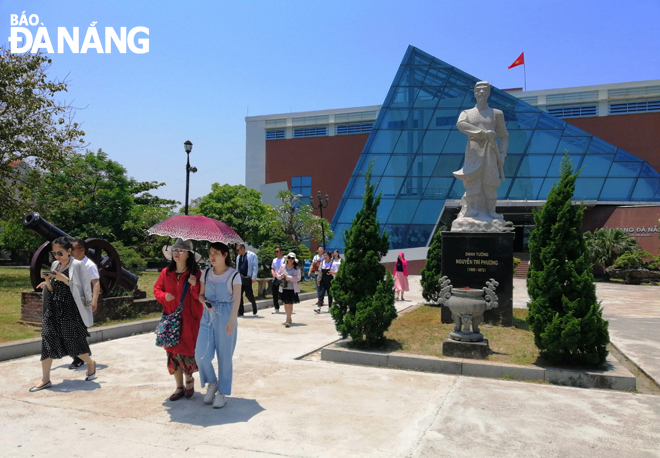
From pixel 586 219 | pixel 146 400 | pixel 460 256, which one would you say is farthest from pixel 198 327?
pixel 586 219

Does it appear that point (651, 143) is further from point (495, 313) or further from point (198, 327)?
point (198, 327)

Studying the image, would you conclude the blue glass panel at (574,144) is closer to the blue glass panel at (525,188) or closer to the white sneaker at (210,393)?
the blue glass panel at (525,188)

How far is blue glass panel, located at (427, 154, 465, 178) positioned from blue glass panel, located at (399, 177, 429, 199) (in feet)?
3.14

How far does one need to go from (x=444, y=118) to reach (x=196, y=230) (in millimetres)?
30869

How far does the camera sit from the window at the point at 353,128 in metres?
41.9

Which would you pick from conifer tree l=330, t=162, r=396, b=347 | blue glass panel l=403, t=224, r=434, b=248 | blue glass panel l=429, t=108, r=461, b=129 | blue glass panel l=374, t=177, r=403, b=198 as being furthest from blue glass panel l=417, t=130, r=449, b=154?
conifer tree l=330, t=162, r=396, b=347

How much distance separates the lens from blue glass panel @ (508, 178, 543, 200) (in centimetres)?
3123

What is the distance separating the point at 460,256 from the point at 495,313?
1.20 metres

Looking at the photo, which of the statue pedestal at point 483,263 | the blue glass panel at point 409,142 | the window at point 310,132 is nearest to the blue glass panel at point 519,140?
the blue glass panel at point 409,142

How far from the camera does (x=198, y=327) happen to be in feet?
16.1

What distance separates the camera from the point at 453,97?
33.3 metres

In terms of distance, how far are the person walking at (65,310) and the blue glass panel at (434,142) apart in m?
29.5

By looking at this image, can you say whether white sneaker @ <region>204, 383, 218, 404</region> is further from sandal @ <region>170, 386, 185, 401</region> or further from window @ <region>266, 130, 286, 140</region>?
window @ <region>266, 130, 286, 140</region>

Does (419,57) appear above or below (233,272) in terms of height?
above
